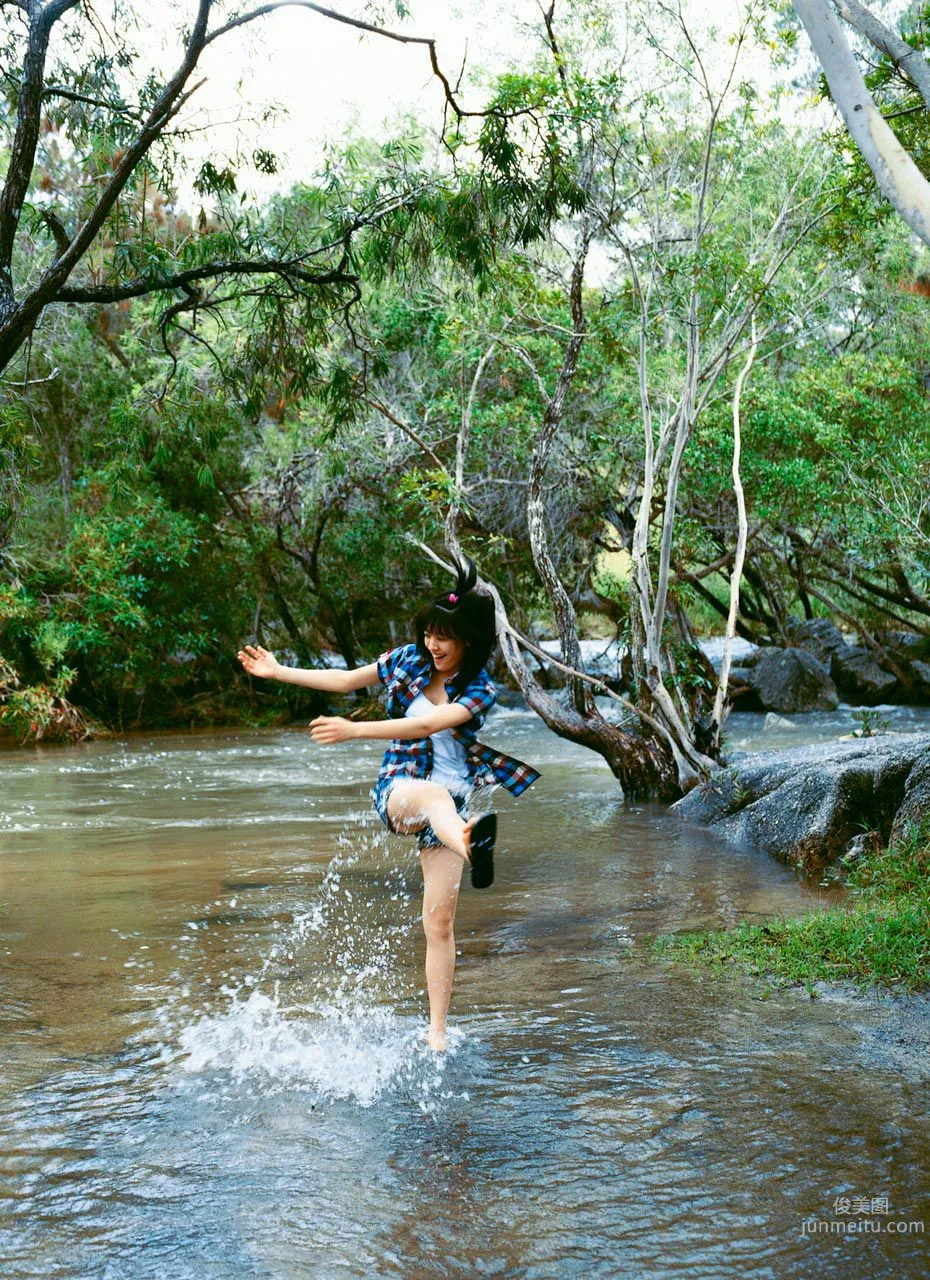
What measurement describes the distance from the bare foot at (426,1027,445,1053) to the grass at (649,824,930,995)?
1706mm

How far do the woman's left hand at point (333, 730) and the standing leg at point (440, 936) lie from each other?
674 millimetres

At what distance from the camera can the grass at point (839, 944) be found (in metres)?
5.67

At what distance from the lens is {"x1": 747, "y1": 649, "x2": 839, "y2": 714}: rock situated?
904 inches

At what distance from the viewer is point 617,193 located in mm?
12445

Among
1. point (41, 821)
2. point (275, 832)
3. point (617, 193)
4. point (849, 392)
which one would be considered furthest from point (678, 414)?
point (849, 392)

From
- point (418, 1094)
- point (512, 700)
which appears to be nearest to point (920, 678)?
point (512, 700)

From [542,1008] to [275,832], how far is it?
591cm

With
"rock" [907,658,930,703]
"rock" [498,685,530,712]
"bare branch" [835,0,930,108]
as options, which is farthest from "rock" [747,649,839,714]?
"bare branch" [835,0,930,108]

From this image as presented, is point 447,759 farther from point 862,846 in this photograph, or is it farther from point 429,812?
point 862,846

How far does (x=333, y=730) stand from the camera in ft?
14.4

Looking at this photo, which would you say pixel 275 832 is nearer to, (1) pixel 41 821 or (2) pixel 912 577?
(1) pixel 41 821

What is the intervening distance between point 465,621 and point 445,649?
0.44ft

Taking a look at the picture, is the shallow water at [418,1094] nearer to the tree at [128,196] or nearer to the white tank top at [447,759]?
the white tank top at [447,759]

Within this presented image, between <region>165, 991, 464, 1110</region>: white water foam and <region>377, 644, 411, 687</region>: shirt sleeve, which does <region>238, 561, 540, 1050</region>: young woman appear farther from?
<region>165, 991, 464, 1110</region>: white water foam
